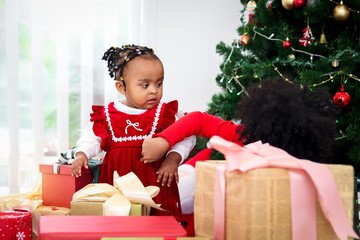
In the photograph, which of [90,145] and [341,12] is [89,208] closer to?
[90,145]

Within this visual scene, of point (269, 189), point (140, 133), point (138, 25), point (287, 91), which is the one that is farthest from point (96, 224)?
point (138, 25)

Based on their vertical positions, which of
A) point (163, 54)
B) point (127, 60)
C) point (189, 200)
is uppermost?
point (163, 54)

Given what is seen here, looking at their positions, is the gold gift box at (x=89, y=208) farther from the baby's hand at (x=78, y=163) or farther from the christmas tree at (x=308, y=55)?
the christmas tree at (x=308, y=55)

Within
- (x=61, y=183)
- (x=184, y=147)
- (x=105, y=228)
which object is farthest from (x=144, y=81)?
(x=105, y=228)

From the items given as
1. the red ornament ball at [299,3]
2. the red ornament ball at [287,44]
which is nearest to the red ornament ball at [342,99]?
the red ornament ball at [287,44]

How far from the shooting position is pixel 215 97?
186 centimetres

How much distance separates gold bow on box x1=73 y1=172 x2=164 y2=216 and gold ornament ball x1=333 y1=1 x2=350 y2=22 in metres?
1.07

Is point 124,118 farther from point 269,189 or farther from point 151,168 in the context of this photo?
point 269,189

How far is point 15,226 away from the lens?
92cm

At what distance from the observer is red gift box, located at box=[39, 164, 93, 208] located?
3.82 feet

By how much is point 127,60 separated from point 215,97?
70cm

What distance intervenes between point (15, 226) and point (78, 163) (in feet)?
0.91

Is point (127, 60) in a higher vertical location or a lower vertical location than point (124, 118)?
higher

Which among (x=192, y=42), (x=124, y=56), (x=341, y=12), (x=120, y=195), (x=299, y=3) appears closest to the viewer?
(x=120, y=195)
